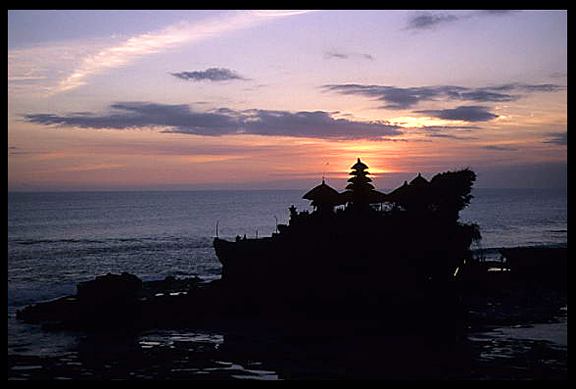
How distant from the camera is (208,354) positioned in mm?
31906

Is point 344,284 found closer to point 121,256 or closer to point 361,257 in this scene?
point 361,257

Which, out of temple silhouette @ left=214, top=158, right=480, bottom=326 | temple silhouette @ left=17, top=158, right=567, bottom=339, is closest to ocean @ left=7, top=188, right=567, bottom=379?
temple silhouette @ left=17, top=158, right=567, bottom=339

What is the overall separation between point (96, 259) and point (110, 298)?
42171 millimetres

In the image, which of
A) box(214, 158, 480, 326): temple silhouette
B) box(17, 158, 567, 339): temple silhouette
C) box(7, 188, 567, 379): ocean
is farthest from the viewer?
box(214, 158, 480, 326): temple silhouette

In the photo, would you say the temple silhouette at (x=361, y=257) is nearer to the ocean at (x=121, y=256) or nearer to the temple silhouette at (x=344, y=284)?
the temple silhouette at (x=344, y=284)

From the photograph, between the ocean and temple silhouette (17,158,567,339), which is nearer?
the ocean

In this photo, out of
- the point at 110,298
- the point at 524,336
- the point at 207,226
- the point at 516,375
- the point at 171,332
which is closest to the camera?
the point at 516,375

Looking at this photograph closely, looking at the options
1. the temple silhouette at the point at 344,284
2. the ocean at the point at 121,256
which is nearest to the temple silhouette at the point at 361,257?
the temple silhouette at the point at 344,284

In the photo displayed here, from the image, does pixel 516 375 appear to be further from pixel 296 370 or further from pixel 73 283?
pixel 73 283

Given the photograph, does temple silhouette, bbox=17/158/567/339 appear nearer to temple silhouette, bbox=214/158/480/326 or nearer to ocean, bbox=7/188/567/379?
temple silhouette, bbox=214/158/480/326

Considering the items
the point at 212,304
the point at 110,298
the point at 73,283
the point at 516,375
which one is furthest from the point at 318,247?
the point at 73,283

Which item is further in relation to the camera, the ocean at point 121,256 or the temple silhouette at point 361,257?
the temple silhouette at point 361,257
